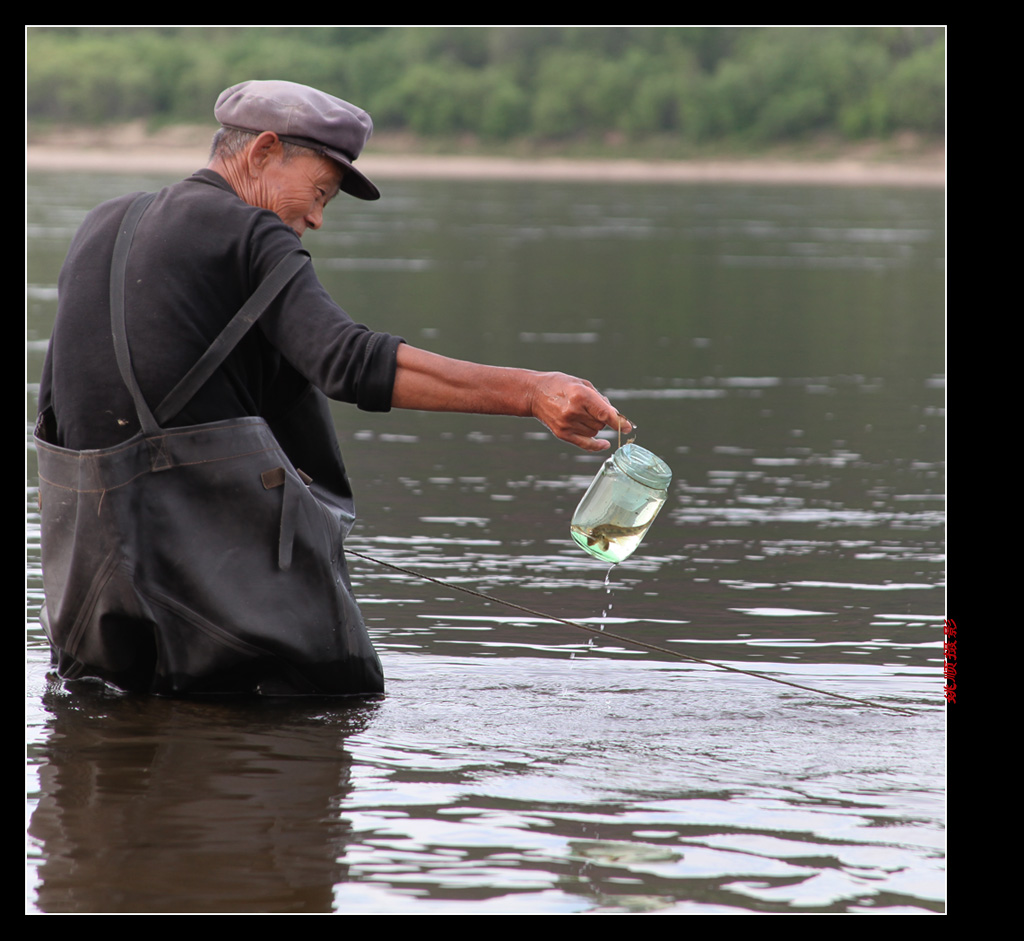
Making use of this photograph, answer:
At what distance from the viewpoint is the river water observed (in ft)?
13.4

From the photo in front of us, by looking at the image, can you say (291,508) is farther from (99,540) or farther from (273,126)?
(273,126)

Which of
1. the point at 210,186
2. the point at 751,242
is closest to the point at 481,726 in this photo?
the point at 210,186

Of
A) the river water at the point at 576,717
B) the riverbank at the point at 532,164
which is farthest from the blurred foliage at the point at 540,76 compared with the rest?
the river water at the point at 576,717

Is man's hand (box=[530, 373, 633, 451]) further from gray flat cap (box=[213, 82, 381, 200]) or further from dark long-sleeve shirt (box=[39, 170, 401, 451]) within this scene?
gray flat cap (box=[213, 82, 381, 200])

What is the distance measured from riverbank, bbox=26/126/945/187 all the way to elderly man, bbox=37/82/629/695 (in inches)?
2330

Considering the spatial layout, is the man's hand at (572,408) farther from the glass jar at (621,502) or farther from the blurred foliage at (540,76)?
the blurred foliage at (540,76)

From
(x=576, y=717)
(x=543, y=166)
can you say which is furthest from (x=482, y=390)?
(x=543, y=166)

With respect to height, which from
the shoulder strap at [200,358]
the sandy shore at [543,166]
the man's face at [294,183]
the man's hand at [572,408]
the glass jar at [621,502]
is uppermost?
the sandy shore at [543,166]

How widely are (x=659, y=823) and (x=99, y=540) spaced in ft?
6.07

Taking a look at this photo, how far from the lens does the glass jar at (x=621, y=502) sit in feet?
17.9

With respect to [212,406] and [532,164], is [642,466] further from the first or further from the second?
[532,164]

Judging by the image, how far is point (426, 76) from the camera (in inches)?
3533

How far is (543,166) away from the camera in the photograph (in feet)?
242

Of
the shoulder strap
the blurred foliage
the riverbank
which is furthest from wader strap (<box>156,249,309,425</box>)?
the blurred foliage
